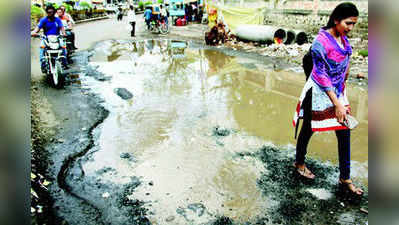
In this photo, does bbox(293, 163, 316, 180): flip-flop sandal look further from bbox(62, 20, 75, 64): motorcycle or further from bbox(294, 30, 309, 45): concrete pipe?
bbox(294, 30, 309, 45): concrete pipe

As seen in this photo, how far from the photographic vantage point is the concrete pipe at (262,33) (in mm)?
12336

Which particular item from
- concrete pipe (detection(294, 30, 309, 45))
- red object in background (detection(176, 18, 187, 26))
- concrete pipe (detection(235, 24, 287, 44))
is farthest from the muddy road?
red object in background (detection(176, 18, 187, 26))

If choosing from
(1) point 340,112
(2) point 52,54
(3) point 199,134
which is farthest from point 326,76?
(2) point 52,54

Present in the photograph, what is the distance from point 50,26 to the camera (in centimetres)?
693

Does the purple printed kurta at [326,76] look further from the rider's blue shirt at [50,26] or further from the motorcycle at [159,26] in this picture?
the motorcycle at [159,26]

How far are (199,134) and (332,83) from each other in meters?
2.33

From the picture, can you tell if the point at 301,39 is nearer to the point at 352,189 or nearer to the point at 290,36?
the point at 290,36

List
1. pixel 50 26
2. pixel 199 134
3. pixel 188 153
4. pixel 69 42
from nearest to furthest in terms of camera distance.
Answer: pixel 188 153
pixel 199 134
pixel 50 26
pixel 69 42

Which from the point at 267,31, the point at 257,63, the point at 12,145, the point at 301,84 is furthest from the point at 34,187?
the point at 267,31

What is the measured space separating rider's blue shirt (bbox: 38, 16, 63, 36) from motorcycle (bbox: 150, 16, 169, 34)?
466 inches

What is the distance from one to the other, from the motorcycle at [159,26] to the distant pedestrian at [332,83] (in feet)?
54.1

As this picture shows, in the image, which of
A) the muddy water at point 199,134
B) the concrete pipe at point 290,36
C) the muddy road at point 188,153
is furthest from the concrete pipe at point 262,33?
the muddy road at point 188,153

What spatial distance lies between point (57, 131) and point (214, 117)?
2630 millimetres

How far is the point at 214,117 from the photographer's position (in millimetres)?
5363
